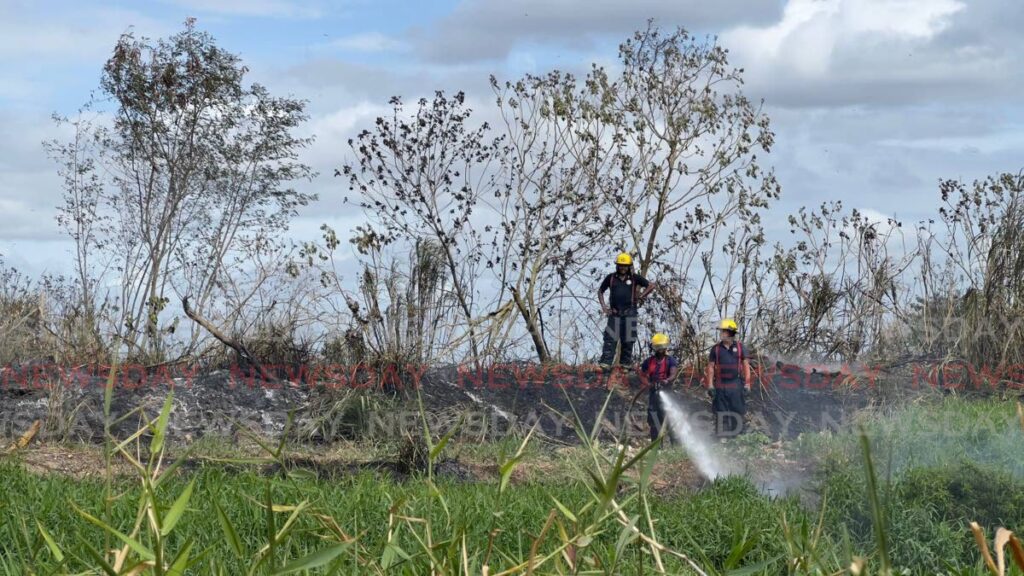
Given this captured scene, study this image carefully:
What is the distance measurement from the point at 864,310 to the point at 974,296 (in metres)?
1.39

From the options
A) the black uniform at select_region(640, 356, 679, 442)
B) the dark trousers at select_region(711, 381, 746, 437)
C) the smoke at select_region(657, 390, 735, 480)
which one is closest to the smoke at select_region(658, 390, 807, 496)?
the smoke at select_region(657, 390, 735, 480)

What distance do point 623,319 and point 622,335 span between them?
→ 0.21 meters

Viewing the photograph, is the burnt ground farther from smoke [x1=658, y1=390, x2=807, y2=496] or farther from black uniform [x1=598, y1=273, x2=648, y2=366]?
smoke [x1=658, y1=390, x2=807, y2=496]

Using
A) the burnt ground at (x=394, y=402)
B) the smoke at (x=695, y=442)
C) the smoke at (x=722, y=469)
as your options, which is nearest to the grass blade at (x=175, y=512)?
the smoke at (x=722, y=469)

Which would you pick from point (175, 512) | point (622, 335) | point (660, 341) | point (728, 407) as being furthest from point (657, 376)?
point (175, 512)

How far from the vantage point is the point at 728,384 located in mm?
13648

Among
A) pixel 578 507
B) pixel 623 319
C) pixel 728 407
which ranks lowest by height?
pixel 728 407

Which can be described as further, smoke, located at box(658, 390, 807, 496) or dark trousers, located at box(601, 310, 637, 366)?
dark trousers, located at box(601, 310, 637, 366)

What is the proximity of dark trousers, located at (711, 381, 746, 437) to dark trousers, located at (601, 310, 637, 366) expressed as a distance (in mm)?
2494

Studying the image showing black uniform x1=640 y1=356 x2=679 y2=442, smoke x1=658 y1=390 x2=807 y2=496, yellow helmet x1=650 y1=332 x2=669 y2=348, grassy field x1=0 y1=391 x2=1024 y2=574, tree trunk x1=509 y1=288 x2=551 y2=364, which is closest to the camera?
grassy field x1=0 y1=391 x2=1024 y2=574

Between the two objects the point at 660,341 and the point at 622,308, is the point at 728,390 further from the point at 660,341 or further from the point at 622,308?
the point at 622,308

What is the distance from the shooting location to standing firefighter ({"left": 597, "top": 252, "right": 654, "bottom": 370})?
16.2 m

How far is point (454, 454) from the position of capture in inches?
448

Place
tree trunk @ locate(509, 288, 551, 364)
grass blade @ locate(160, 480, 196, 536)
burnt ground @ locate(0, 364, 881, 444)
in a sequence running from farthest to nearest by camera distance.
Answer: tree trunk @ locate(509, 288, 551, 364)
burnt ground @ locate(0, 364, 881, 444)
grass blade @ locate(160, 480, 196, 536)
